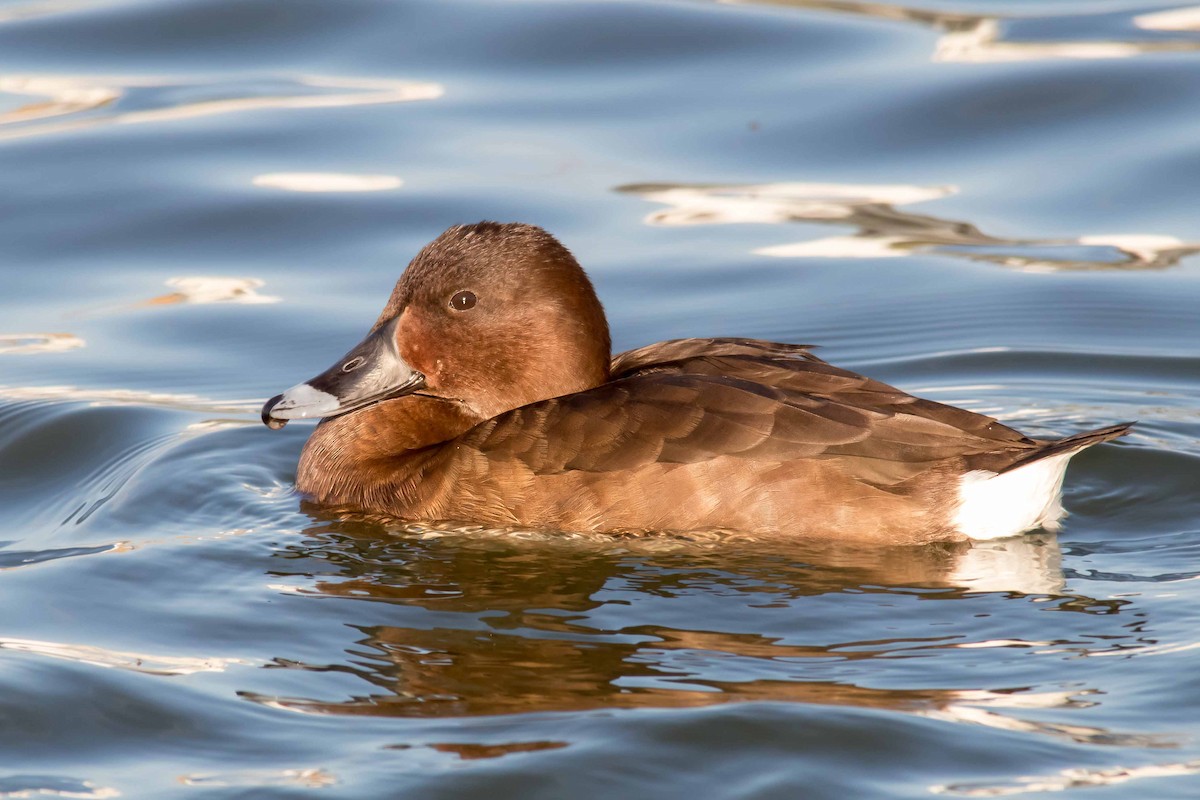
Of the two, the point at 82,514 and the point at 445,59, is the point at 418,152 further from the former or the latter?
the point at 82,514

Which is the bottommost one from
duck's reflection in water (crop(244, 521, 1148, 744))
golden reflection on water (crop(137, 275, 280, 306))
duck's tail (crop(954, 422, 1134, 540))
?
duck's reflection in water (crop(244, 521, 1148, 744))

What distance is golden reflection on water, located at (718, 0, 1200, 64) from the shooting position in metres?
11.3

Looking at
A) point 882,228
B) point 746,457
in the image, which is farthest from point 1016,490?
point 882,228

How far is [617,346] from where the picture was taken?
26.6 feet

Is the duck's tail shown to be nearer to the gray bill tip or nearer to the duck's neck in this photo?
the duck's neck

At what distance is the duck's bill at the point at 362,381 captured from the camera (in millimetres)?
6133

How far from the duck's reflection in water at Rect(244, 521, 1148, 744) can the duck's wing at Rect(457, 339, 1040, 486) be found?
282mm

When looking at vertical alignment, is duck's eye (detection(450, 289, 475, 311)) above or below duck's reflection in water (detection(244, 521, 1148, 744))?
above

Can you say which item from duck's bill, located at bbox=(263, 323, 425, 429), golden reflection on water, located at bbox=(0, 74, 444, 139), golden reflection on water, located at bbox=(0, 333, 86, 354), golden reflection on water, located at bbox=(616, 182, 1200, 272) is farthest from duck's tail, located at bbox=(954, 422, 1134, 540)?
golden reflection on water, located at bbox=(0, 74, 444, 139)

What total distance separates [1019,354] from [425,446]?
2.95 metres

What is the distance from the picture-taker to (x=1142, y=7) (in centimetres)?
1218

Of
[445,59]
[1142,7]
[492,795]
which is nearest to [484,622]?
[492,795]

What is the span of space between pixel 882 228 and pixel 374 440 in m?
4.08

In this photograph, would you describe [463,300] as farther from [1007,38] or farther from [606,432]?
[1007,38]
